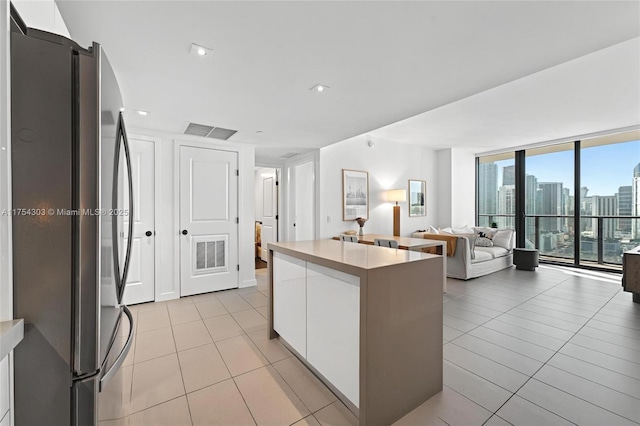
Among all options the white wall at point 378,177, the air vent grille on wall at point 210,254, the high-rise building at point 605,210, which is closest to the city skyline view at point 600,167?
the high-rise building at point 605,210

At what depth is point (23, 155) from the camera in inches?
32.1

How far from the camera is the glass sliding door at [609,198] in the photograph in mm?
5078

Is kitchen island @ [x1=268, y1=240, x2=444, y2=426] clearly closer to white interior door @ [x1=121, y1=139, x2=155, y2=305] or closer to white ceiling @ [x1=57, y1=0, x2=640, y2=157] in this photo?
white ceiling @ [x1=57, y1=0, x2=640, y2=157]

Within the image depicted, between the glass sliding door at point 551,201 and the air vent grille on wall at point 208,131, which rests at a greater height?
the air vent grille on wall at point 208,131

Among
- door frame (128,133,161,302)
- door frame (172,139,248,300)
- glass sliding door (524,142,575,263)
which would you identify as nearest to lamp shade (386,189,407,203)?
door frame (172,139,248,300)

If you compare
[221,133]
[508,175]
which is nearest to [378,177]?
[221,133]

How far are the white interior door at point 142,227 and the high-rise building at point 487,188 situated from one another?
728 cm

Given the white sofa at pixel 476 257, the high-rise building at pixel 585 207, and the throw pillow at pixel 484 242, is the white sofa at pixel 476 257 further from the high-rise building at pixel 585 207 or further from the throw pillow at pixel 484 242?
the high-rise building at pixel 585 207

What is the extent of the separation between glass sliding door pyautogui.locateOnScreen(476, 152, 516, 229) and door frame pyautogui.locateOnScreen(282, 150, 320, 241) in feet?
15.4

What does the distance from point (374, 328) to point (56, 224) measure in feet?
4.50

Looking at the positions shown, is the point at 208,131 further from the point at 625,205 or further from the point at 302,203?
the point at 625,205

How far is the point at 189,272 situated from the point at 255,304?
1126mm

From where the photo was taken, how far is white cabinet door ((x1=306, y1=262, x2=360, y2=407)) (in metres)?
1.56

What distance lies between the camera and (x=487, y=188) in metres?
7.10
